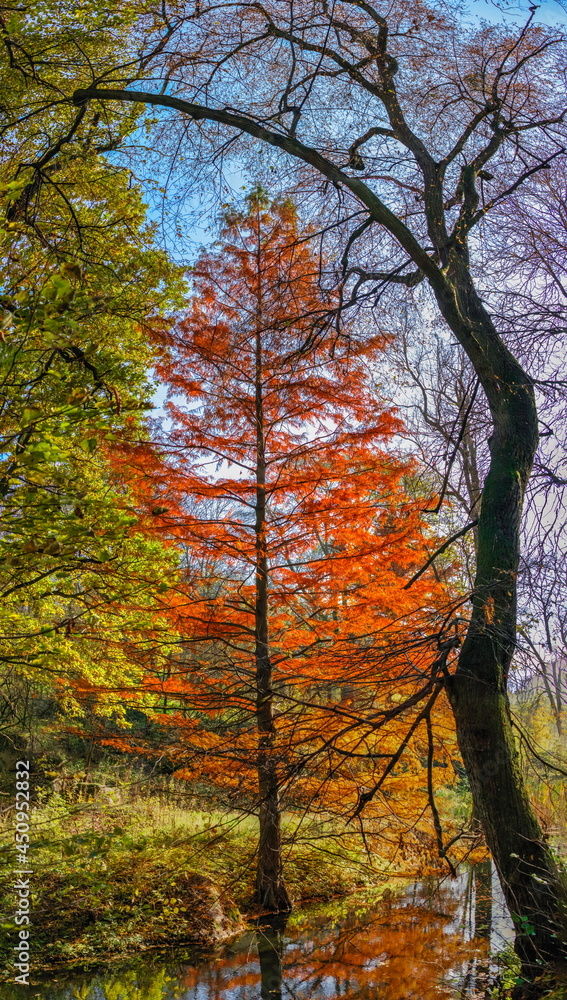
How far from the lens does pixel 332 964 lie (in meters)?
6.35

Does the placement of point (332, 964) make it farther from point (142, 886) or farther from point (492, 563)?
point (492, 563)

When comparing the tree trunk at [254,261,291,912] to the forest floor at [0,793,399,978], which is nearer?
the forest floor at [0,793,399,978]

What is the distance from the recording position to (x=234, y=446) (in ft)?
24.8

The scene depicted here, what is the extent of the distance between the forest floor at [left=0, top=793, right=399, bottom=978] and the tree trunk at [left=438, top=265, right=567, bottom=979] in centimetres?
232

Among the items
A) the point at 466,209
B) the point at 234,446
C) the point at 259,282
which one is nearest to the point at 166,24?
the point at 466,209

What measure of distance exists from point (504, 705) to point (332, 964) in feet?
13.3

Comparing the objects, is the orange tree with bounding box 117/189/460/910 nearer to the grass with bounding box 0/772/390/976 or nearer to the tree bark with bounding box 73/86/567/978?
the grass with bounding box 0/772/390/976

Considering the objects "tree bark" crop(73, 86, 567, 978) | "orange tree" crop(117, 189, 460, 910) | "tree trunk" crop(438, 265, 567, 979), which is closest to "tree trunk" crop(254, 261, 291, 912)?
"orange tree" crop(117, 189, 460, 910)

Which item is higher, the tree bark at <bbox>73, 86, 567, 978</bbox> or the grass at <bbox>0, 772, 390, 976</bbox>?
the tree bark at <bbox>73, 86, 567, 978</bbox>

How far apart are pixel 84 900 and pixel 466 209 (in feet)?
24.4

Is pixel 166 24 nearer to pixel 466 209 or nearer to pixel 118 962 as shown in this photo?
pixel 466 209

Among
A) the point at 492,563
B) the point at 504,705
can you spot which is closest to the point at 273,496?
the point at 492,563

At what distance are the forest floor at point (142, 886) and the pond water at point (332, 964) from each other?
0.35 m

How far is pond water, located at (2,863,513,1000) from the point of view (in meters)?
5.60
